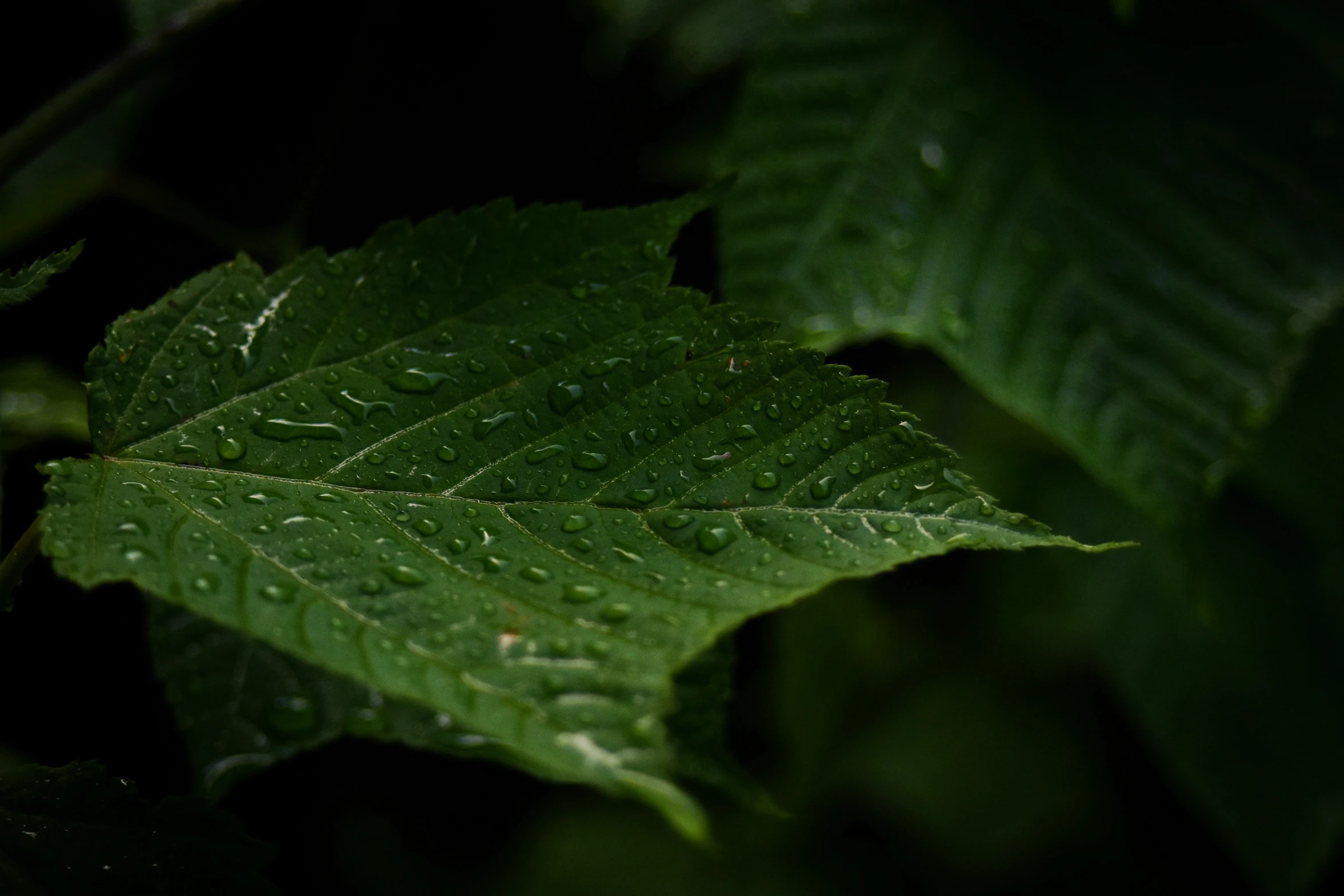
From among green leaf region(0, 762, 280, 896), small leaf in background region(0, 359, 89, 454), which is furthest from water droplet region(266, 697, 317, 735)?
small leaf in background region(0, 359, 89, 454)

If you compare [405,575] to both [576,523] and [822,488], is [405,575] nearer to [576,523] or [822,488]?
[576,523]

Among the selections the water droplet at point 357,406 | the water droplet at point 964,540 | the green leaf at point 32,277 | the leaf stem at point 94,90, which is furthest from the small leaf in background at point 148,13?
the water droplet at point 964,540

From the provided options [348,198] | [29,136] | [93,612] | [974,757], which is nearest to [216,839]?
[29,136]

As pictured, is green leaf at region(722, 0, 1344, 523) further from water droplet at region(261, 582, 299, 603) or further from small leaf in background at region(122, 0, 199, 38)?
small leaf in background at region(122, 0, 199, 38)

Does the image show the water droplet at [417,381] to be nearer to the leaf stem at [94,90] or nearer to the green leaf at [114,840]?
the green leaf at [114,840]

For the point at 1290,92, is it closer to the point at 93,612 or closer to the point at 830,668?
the point at 830,668

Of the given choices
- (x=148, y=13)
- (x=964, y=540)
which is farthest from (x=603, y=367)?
(x=148, y=13)

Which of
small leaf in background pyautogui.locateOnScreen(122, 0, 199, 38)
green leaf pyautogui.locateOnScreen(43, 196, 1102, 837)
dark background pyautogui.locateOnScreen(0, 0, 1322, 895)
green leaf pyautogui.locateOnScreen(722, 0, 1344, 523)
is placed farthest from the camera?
dark background pyautogui.locateOnScreen(0, 0, 1322, 895)
